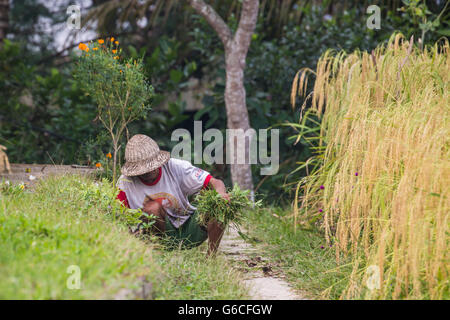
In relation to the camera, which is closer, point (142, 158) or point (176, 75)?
point (142, 158)

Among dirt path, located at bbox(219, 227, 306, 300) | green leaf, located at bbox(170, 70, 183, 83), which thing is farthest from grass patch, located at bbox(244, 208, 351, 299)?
green leaf, located at bbox(170, 70, 183, 83)

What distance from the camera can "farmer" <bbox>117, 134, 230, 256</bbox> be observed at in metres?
3.45

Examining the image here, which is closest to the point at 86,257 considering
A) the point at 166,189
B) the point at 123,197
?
the point at 123,197

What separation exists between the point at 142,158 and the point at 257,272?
116cm

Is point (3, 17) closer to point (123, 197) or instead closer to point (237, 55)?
point (237, 55)

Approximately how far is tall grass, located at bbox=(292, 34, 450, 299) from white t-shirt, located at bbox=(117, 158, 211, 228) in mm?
985

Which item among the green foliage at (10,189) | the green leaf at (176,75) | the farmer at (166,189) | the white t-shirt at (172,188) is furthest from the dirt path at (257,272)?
the green leaf at (176,75)

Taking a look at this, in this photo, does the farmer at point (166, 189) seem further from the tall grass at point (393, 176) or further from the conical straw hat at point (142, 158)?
the tall grass at point (393, 176)

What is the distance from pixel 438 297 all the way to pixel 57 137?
211 inches

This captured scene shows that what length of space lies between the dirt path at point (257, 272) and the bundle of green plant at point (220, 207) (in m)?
0.40

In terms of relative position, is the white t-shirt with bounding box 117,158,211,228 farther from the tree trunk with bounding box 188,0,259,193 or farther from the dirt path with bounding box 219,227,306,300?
the tree trunk with bounding box 188,0,259,193

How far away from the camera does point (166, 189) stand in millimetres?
3584
